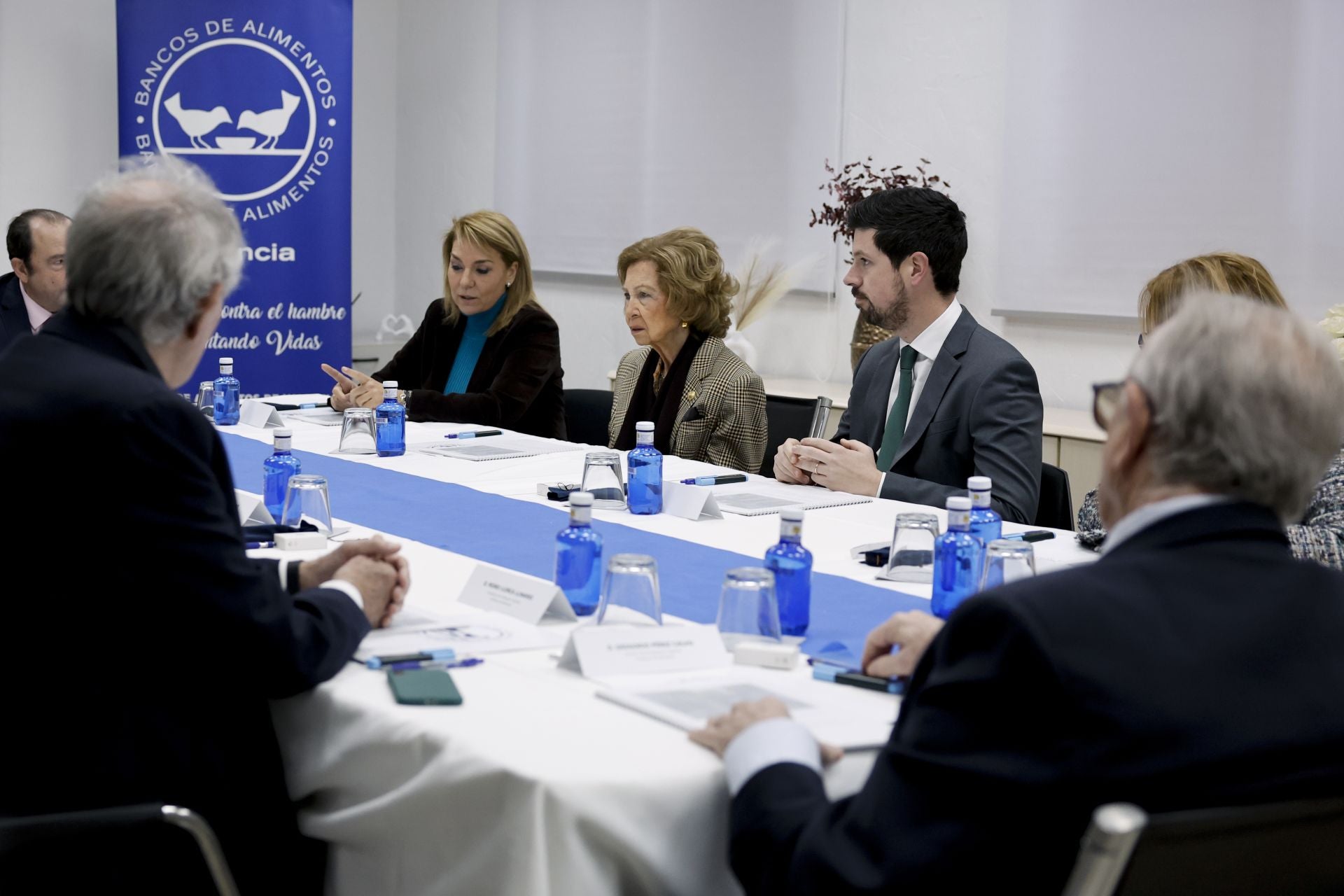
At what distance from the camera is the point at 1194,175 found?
4656 mm

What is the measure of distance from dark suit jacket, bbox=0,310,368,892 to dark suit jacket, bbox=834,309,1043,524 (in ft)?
5.95

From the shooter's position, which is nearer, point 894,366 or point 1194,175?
point 894,366

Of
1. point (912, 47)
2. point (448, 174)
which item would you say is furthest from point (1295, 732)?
point (448, 174)

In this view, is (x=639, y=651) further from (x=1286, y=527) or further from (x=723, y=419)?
(x=723, y=419)

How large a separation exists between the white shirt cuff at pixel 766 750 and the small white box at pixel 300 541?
117 cm

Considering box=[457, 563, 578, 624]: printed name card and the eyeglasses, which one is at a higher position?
the eyeglasses

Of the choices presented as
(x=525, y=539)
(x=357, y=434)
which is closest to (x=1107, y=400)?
(x=525, y=539)

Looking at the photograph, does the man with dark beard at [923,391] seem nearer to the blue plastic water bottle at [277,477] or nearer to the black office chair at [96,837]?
the blue plastic water bottle at [277,477]

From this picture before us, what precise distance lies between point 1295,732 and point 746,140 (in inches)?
201

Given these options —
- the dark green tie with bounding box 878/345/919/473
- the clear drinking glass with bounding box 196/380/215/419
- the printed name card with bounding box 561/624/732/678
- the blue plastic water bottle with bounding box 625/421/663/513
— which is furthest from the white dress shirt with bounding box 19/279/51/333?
the printed name card with bounding box 561/624/732/678

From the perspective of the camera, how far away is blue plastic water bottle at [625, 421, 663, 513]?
287 cm

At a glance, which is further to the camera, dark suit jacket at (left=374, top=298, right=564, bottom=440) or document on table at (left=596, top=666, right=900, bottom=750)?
dark suit jacket at (left=374, top=298, right=564, bottom=440)

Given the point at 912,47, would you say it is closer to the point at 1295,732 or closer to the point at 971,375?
the point at 971,375

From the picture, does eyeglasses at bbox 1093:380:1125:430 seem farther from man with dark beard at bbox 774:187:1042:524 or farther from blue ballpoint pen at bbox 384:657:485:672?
man with dark beard at bbox 774:187:1042:524
